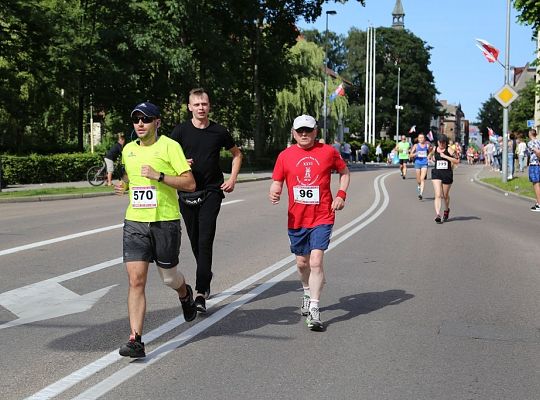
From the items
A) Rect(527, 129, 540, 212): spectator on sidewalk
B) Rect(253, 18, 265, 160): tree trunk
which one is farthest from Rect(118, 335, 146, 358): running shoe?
Rect(253, 18, 265, 160): tree trunk

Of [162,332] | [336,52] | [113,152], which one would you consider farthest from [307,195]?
[336,52]

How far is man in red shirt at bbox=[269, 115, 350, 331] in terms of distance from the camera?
5941 mm

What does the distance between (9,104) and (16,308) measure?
2377 centimetres

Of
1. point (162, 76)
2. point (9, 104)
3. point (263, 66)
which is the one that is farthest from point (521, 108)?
point (9, 104)

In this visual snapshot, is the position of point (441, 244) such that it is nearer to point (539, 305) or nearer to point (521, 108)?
point (539, 305)

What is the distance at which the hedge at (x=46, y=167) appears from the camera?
81.3 ft

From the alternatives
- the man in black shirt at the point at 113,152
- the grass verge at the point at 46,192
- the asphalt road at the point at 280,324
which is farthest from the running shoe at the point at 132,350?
the grass verge at the point at 46,192

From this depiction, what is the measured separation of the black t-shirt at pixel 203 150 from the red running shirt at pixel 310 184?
693mm

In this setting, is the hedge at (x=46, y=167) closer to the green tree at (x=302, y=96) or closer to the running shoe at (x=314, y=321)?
the running shoe at (x=314, y=321)

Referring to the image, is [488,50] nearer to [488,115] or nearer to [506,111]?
[506,111]

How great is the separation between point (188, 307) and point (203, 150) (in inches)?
58.2

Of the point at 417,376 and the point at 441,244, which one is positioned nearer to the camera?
the point at 417,376

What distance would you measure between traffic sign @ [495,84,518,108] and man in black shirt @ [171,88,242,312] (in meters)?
23.1

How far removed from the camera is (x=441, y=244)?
36.9ft
